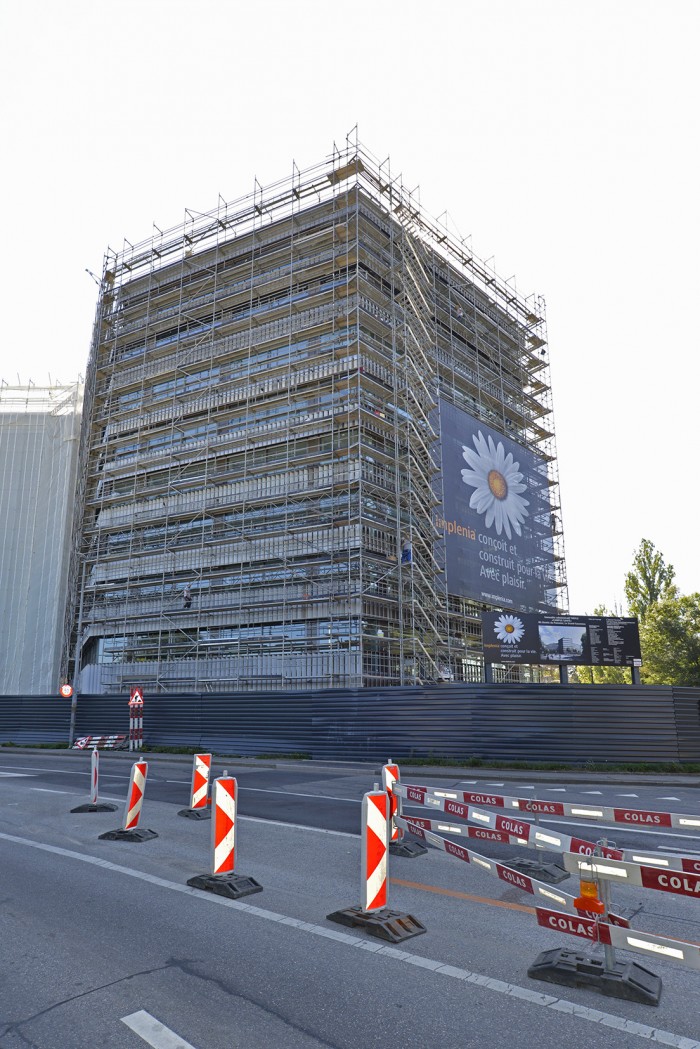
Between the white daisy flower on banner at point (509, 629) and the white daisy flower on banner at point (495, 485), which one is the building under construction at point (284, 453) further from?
the white daisy flower on banner at point (509, 629)

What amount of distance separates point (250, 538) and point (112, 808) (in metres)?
18.1

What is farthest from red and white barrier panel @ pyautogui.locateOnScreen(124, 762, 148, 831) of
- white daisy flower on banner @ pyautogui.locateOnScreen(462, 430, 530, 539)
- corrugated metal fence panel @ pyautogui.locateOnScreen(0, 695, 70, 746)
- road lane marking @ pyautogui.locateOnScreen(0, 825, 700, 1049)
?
white daisy flower on banner @ pyautogui.locateOnScreen(462, 430, 530, 539)

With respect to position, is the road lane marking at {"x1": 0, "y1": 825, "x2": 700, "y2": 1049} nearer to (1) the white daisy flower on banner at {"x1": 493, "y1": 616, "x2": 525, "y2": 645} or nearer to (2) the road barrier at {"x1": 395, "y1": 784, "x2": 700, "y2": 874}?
(2) the road barrier at {"x1": 395, "y1": 784, "x2": 700, "y2": 874}

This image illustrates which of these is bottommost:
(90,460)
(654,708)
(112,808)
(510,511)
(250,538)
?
(112,808)

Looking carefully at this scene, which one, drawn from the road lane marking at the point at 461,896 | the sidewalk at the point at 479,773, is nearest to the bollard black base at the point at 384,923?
the road lane marking at the point at 461,896

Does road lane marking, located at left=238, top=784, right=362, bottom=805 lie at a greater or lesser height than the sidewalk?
greater

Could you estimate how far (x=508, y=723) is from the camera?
67.2ft

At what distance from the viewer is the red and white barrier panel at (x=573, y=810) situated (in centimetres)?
508

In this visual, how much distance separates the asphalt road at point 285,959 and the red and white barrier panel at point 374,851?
35 centimetres

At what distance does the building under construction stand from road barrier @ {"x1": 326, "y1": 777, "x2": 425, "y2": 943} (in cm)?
1986

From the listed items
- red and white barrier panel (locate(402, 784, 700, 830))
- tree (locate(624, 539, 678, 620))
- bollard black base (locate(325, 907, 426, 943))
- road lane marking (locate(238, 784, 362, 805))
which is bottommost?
road lane marking (locate(238, 784, 362, 805))

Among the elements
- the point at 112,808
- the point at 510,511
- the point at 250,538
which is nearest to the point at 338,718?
the point at 250,538

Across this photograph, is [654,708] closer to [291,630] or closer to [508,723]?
[508,723]

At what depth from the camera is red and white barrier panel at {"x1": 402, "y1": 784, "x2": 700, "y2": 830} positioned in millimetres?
5078
